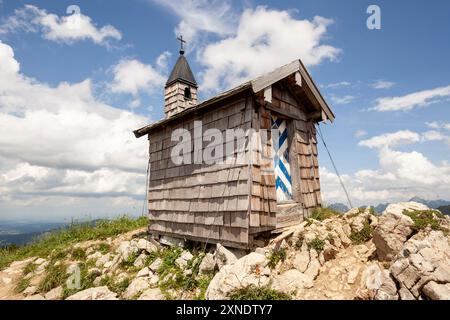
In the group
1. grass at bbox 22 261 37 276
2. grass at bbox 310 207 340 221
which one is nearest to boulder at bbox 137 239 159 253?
grass at bbox 22 261 37 276

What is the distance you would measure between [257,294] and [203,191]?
3928 mm

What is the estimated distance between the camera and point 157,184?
440 inches

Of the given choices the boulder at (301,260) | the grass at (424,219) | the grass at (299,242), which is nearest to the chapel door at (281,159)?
the grass at (299,242)

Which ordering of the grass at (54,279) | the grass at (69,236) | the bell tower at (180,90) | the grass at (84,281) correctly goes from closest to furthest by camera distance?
the grass at (84,281) < the grass at (54,279) < the grass at (69,236) < the bell tower at (180,90)

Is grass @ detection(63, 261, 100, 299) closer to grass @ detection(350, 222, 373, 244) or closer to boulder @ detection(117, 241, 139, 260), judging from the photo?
boulder @ detection(117, 241, 139, 260)

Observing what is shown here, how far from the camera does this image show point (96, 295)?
7523 mm

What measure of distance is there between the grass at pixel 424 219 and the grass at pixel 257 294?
10.4 ft

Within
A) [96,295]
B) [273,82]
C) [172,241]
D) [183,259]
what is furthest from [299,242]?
[96,295]

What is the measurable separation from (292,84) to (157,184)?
20.6 feet

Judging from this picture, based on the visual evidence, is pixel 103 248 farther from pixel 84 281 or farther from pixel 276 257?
pixel 276 257

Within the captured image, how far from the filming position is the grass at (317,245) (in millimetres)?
6270

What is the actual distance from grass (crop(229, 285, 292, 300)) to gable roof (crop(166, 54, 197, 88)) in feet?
39.8

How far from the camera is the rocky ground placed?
15.3ft

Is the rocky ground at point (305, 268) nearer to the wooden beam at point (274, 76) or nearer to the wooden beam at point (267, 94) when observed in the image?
the wooden beam at point (267, 94)
